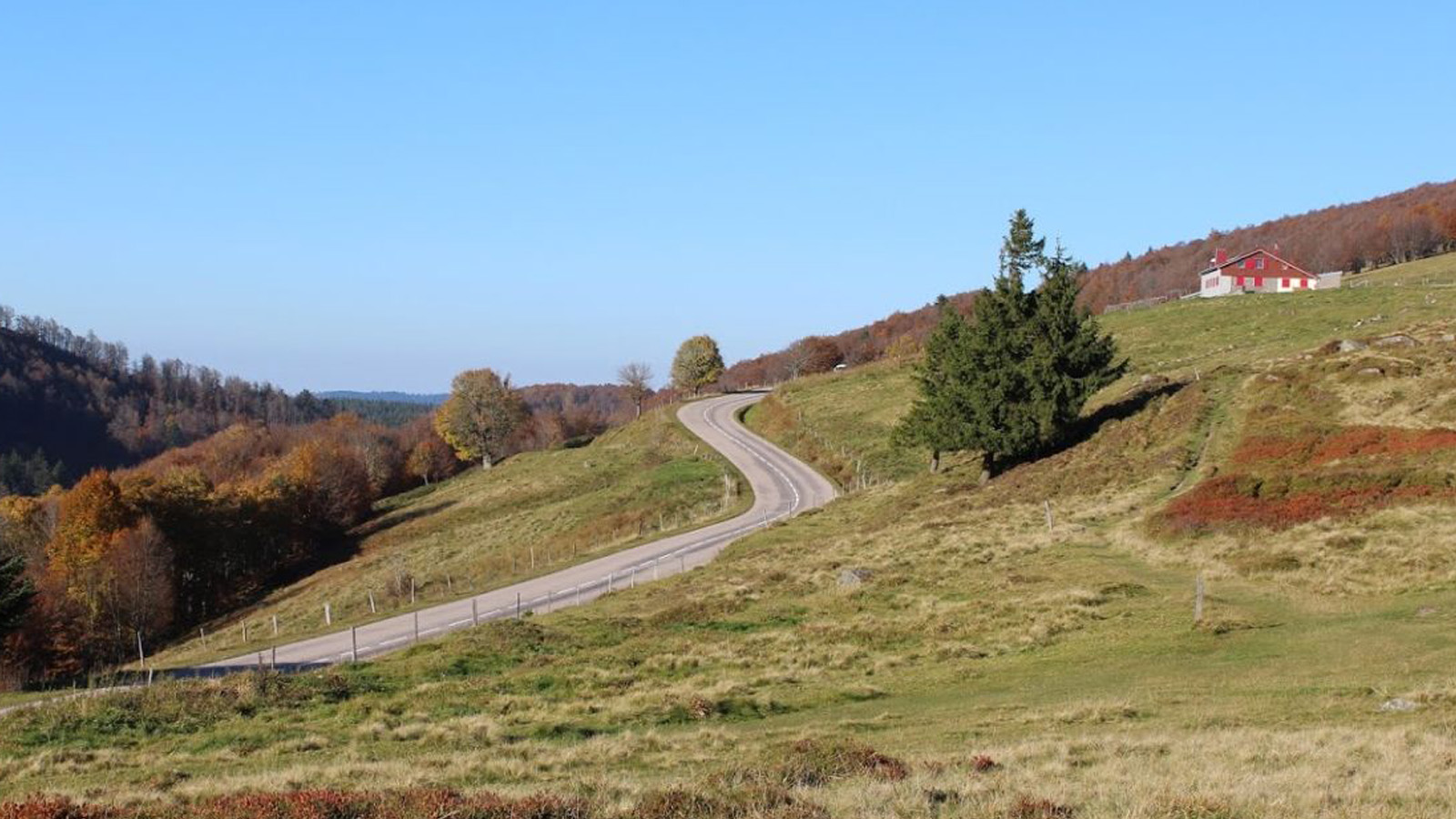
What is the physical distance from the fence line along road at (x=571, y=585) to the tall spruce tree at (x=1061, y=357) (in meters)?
14.9

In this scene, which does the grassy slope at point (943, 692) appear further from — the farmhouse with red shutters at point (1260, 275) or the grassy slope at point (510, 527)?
the farmhouse with red shutters at point (1260, 275)

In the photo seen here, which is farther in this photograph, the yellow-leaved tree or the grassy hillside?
the yellow-leaved tree

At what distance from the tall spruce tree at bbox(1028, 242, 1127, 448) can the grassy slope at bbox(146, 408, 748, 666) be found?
2050 centimetres

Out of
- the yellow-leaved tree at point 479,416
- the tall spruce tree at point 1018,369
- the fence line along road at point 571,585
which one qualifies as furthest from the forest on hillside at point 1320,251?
the tall spruce tree at point 1018,369

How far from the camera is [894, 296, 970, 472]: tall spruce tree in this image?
52.9 metres

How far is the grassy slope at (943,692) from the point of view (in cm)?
1229

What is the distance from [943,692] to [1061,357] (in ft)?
108

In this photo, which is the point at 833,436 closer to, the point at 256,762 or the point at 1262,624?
the point at 1262,624

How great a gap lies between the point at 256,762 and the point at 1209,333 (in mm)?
82160

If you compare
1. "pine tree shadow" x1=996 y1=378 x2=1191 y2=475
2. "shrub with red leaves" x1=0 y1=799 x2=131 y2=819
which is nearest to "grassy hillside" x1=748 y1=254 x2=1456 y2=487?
"pine tree shadow" x1=996 y1=378 x2=1191 y2=475

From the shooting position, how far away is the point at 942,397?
53969 mm

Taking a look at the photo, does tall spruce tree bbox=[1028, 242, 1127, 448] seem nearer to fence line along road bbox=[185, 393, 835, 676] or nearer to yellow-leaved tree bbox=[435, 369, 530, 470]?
fence line along road bbox=[185, 393, 835, 676]

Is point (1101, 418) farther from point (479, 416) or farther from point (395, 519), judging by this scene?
point (479, 416)

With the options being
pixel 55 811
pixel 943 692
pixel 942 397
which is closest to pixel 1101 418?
pixel 942 397
